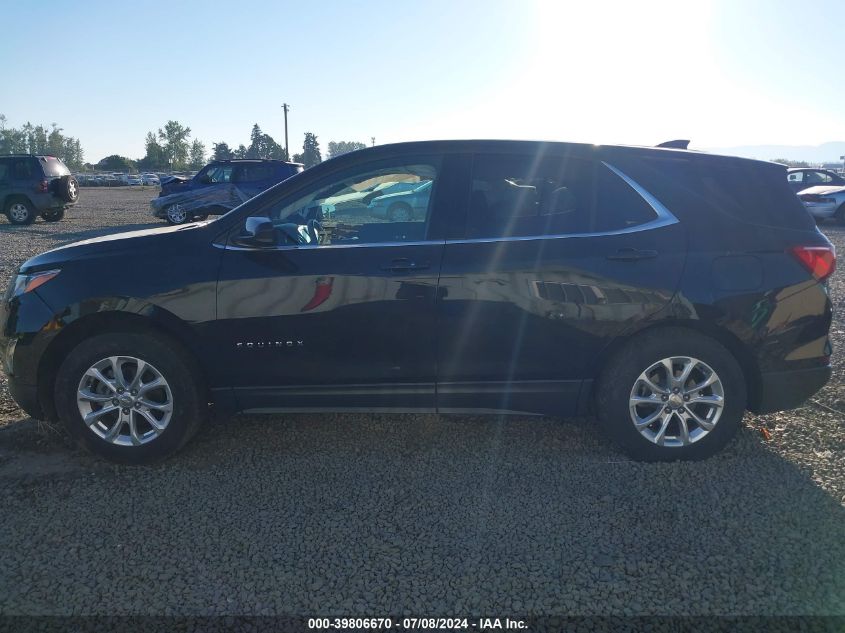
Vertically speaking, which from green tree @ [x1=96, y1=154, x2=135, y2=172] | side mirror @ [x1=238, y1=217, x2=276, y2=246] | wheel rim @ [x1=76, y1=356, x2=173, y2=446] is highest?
green tree @ [x1=96, y1=154, x2=135, y2=172]

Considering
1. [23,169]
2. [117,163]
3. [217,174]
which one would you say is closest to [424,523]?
[217,174]

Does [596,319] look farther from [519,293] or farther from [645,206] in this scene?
[645,206]

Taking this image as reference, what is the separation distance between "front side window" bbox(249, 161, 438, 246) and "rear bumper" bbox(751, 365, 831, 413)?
7.07ft

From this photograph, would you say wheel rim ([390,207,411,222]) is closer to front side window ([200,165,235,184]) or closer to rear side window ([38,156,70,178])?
front side window ([200,165,235,184])

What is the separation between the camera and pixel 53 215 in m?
19.4

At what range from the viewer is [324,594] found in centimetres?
255

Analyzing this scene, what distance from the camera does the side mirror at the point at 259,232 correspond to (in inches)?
135

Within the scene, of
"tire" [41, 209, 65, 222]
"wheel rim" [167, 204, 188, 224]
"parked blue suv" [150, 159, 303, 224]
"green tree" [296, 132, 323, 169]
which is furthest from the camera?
"green tree" [296, 132, 323, 169]

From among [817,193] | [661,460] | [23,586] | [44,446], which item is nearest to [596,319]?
[661,460]

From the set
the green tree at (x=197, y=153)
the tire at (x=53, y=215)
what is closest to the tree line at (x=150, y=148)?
the green tree at (x=197, y=153)

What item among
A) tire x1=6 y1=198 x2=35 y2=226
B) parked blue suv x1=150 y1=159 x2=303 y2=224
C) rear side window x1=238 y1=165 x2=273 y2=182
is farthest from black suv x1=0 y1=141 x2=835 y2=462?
tire x1=6 y1=198 x2=35 y2=226

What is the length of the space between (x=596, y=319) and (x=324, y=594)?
6.57 feet

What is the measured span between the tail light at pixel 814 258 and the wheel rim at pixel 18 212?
20173mm

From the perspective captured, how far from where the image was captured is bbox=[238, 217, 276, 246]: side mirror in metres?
3.44
